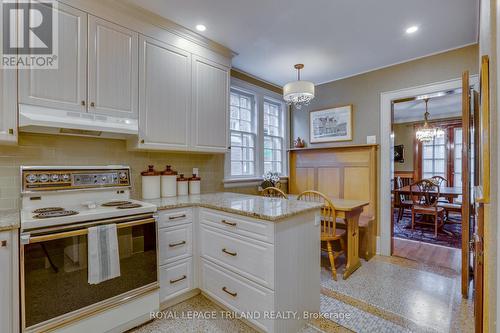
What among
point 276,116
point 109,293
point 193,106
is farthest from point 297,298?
point 276,116

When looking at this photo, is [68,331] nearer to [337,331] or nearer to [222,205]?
[222,205]

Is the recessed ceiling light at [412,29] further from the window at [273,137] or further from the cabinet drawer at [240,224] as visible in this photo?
the cabinet drawer at [240,224]

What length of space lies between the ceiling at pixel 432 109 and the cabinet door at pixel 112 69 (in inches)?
191

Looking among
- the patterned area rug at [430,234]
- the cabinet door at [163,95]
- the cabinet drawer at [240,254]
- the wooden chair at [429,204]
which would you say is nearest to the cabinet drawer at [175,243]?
the cabinet drawer at [240,254]

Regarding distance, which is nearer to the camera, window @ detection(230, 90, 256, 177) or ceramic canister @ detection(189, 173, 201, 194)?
ceramic canister @ detection(189, 173, 201, 194)

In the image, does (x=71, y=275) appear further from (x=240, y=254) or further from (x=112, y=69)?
(x=112, y=69)

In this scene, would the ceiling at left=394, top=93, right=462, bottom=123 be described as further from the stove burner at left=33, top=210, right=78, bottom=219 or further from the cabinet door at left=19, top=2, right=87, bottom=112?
the stove burner at left=33, top=210, right=78, bottom=219

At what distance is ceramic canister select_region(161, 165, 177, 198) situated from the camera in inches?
100

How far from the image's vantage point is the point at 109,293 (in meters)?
1.67

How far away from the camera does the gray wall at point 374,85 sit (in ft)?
9.33

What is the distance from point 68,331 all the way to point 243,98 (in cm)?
320

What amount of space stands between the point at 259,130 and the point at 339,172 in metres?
1.40

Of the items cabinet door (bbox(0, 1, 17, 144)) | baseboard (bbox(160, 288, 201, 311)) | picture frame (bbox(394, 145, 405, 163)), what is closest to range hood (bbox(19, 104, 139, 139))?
cabinet door (bbox(0, 1, 17, 144))

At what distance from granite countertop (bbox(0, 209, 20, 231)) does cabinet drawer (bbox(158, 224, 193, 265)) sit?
0.88 metres
